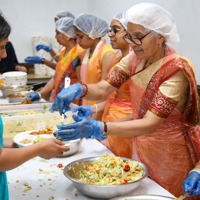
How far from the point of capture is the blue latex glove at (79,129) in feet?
4.55

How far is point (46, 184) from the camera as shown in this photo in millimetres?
1354

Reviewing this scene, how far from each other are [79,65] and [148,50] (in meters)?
1.71

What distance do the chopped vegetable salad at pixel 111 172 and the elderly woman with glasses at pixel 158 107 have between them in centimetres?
15

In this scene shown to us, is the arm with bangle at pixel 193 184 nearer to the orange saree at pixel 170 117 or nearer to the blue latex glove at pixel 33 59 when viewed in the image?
the orange saree at pixel 170 117

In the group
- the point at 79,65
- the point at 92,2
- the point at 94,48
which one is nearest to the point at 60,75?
the point at 79,65

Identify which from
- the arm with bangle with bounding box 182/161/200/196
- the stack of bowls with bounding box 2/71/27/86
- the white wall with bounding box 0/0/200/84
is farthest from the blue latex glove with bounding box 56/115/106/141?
the white wall with bounding box 0/0/200/84

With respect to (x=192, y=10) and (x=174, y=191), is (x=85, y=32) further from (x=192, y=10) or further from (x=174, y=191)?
(x=174, y=191)

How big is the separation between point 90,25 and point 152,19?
1.37 meters

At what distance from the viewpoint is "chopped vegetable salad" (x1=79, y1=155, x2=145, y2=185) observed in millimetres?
1252

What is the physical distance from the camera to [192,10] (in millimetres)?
2949

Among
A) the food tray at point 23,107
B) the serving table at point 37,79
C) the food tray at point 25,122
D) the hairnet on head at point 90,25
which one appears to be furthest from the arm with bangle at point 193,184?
the serving table at point 37,79

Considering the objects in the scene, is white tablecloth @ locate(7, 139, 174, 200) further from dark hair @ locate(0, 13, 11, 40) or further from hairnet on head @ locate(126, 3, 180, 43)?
hairnet on head @ locate(126, 3, 180, 43)

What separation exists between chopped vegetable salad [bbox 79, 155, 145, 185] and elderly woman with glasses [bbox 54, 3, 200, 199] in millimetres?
150

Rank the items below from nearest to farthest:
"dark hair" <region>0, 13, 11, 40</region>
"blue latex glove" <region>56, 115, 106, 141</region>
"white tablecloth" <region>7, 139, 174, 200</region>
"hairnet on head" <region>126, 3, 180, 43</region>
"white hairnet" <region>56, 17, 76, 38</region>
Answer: "dark hair" <region>0, 13, 11, 40</region> < "white tablecloth" <region>7, 139, 174, 200</region> < "blue latex glove" <region>56, 115, 106, 141</region> < "hairnet on head" <region>126, 3, 180, 43</region> < "white hairnet" <region>56, 17, 76, 38</region>
